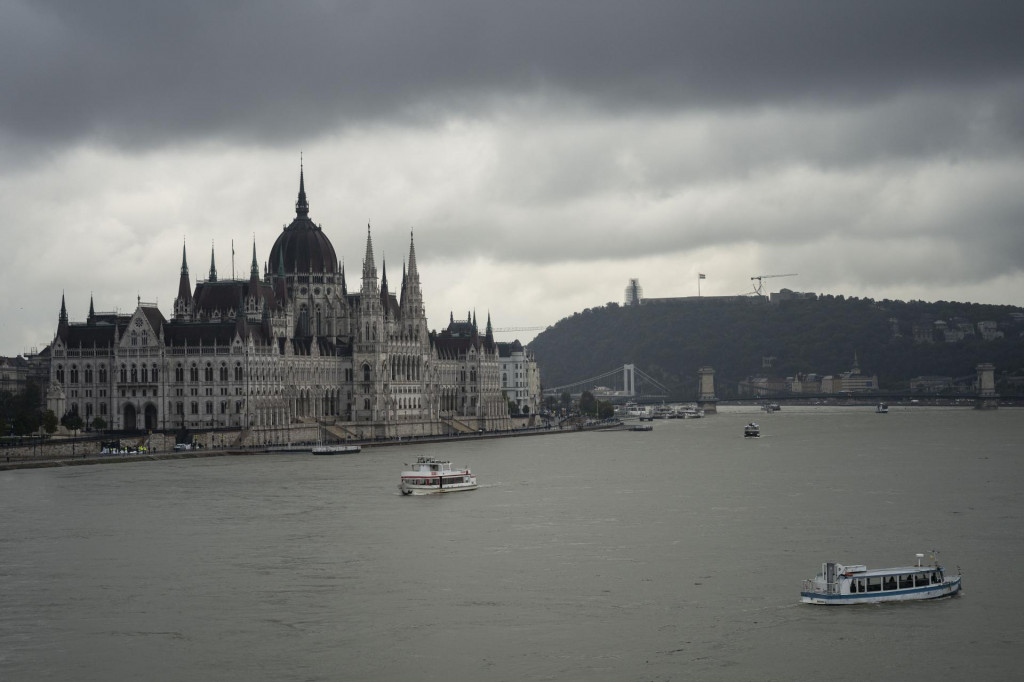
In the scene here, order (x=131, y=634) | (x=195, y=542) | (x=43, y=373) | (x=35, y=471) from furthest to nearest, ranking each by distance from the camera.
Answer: (x=43, y=373) < (x=35, y=471) < (x=195, y=542) < (x=131, y=634)

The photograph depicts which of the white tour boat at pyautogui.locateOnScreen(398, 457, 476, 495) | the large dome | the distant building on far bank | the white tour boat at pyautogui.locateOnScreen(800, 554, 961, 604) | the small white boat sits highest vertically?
the large dome

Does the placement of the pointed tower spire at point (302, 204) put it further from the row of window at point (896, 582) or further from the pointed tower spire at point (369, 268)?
the row of window at point (896, 582)

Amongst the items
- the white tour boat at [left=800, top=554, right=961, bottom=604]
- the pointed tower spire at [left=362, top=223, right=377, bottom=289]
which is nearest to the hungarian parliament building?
the pointed tower spire at [left=362, top=223, right=377, bottom=289]

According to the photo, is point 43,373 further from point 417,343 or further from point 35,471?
point 35,471

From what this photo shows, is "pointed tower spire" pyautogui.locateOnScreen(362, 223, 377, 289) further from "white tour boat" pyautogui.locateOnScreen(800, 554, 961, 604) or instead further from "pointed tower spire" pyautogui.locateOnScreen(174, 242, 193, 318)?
"white tour boat" pyautogui.locateOnScreen(800, 554, 961, 604)

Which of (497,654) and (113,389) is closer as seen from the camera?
(497,654)

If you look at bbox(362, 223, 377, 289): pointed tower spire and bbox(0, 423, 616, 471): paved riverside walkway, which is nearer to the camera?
bbox(0, 423, 616, 471): paved riverside walkway

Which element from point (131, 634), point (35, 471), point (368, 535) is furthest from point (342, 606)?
point (35, 471)
